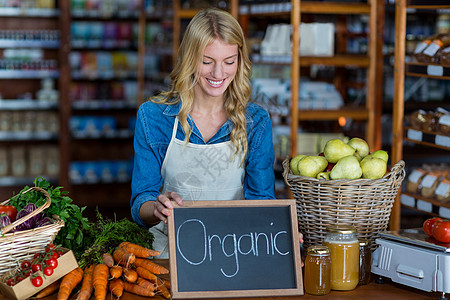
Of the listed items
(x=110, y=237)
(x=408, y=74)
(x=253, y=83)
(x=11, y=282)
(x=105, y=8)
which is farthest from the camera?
(x=105, y=8)

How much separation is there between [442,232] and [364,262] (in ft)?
0.82

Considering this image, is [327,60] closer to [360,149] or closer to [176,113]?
[176,113]

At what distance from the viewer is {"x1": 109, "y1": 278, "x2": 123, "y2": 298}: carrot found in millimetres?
1842

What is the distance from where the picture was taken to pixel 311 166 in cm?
207

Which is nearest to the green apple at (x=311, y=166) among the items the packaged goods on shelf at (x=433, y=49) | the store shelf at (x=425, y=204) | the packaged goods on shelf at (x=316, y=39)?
the store shelf at (x=425, y=204)

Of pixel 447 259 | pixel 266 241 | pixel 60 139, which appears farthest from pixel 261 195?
pixel 60 139

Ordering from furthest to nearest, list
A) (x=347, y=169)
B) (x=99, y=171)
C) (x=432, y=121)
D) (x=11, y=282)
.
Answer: (x=99, y=171) → (x=432, y=121) → (x=347, y=169) → (x=11, y=282)

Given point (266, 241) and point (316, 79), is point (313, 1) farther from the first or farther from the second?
point (266, 241)

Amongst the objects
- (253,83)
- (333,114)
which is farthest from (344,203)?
(253,83)

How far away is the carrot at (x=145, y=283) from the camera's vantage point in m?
1.86

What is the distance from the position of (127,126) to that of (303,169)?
17.3 ft

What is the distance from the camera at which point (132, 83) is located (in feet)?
23.0

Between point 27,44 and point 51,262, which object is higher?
point 27,44

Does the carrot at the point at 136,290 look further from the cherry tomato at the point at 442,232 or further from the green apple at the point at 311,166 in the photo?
the cherry tomato at the point at 442,232
